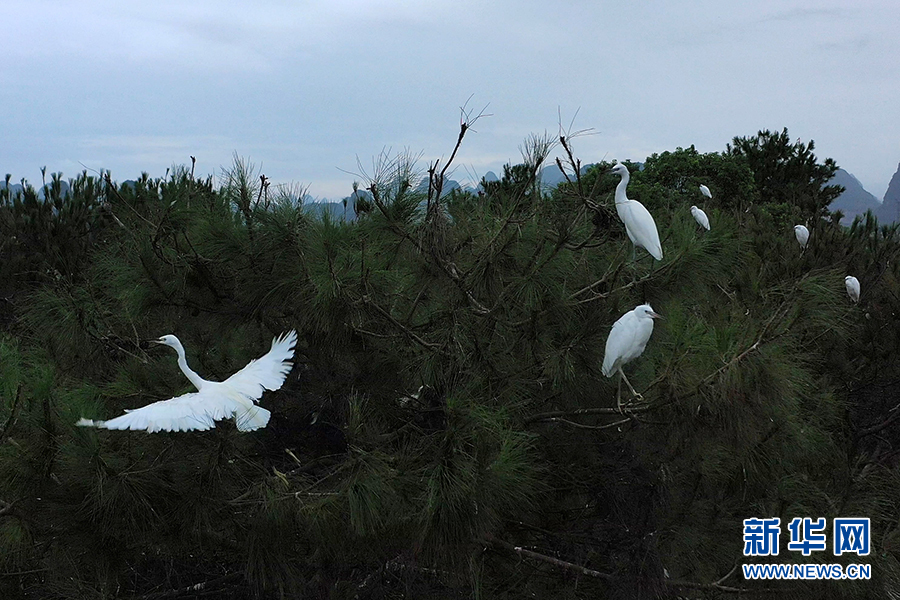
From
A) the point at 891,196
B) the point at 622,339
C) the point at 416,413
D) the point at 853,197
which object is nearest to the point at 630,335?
the point at 622,339

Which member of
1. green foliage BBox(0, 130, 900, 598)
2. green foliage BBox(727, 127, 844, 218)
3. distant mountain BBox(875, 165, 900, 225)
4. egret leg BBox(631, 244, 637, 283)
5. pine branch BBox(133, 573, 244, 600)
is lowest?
pine branch BBox(133, 573, 244, 600)

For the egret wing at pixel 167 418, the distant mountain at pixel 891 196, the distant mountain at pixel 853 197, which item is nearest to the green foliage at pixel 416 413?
the egret wing at pixel 167 418

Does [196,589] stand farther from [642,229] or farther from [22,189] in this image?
[22,189]

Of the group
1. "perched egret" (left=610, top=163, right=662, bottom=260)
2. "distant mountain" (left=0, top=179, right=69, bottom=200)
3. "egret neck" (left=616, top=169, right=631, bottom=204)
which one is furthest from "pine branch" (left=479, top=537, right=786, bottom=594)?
"distant mountain" (left=0, top=179, right=69, bottom=200)

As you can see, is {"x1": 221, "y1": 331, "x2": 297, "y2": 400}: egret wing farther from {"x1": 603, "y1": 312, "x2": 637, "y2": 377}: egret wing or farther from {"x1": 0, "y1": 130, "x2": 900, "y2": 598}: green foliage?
{"x1": 603, "y1": 312, "x2": 637, "y2": 377}: egret wing

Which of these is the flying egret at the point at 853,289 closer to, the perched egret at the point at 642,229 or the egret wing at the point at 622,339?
the perched egret at the point at 642,229

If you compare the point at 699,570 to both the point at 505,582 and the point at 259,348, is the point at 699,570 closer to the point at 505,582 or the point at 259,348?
the point at 505,582

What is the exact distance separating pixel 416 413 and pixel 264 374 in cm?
68

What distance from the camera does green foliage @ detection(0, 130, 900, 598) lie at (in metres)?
2.23

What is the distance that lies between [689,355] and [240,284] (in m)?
1.85

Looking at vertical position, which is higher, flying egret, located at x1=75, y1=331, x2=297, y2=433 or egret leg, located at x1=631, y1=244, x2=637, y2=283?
egret leg, located at x1=631, y1=244, x2=637, y2=283

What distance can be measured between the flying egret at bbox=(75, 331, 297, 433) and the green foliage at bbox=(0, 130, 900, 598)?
0.44ft

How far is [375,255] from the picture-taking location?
293 centimetres

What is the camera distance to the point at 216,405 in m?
2.30
